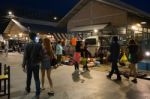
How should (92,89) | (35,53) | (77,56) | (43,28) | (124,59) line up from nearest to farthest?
(35,53) → (92,89) → (77,56) → (124,59) → (43,28)

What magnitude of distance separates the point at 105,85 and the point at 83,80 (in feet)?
4.24

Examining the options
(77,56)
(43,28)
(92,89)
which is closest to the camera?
(92,89)

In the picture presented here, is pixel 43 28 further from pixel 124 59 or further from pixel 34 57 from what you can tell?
pixel 34 57

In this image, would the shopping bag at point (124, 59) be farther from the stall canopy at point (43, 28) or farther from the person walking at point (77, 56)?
the stall canopy at point (43, 28)

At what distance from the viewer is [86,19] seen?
988 inches

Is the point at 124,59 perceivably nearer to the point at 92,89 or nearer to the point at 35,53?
the point at 92,89

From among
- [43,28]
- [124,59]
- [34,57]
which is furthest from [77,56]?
[43,28]

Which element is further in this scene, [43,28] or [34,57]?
[43,28]

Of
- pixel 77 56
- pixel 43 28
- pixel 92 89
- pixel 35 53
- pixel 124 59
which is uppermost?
pixel 43 28

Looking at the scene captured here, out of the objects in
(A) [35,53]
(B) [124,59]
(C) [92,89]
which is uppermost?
(A) [35,53]

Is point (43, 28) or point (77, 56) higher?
point (43, 28)

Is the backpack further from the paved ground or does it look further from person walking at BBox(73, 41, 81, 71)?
person walking at BBox(73, 41, 81, 71)

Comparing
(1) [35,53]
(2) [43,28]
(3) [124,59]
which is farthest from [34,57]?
(2) [43,28]

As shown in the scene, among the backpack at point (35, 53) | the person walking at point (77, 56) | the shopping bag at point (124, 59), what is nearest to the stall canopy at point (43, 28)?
the shopping bag at point (124, 59)
